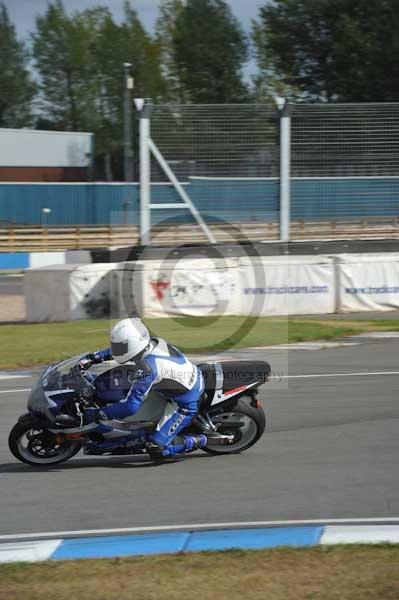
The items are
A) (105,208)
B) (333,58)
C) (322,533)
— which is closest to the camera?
(322,533)

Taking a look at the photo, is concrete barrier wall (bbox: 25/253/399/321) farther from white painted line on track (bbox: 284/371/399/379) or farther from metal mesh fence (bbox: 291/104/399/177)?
white painted line on track (bbox: 284/371/399/379)

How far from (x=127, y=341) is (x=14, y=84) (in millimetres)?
76909

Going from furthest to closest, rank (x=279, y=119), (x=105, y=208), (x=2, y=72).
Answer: (x=2, y=72), (x=105, y=208), (x=279, y=119)

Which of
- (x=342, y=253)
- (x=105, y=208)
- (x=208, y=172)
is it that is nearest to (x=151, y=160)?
(x=208, y=172)

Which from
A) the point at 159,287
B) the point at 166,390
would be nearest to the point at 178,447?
the point at 166,390

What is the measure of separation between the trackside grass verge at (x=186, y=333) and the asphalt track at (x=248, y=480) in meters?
4.17

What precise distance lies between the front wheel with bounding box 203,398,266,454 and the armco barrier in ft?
6.66

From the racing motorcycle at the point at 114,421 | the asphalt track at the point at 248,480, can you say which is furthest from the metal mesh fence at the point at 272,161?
the racing motorcycle at the point at 114,421

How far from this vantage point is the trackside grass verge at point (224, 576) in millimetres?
5273

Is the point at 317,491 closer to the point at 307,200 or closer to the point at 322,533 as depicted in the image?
the point at 322,533

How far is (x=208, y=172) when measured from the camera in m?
19.0

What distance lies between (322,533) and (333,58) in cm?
5508

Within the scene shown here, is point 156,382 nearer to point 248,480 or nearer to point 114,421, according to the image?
point 114,421

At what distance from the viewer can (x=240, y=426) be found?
862 cm
